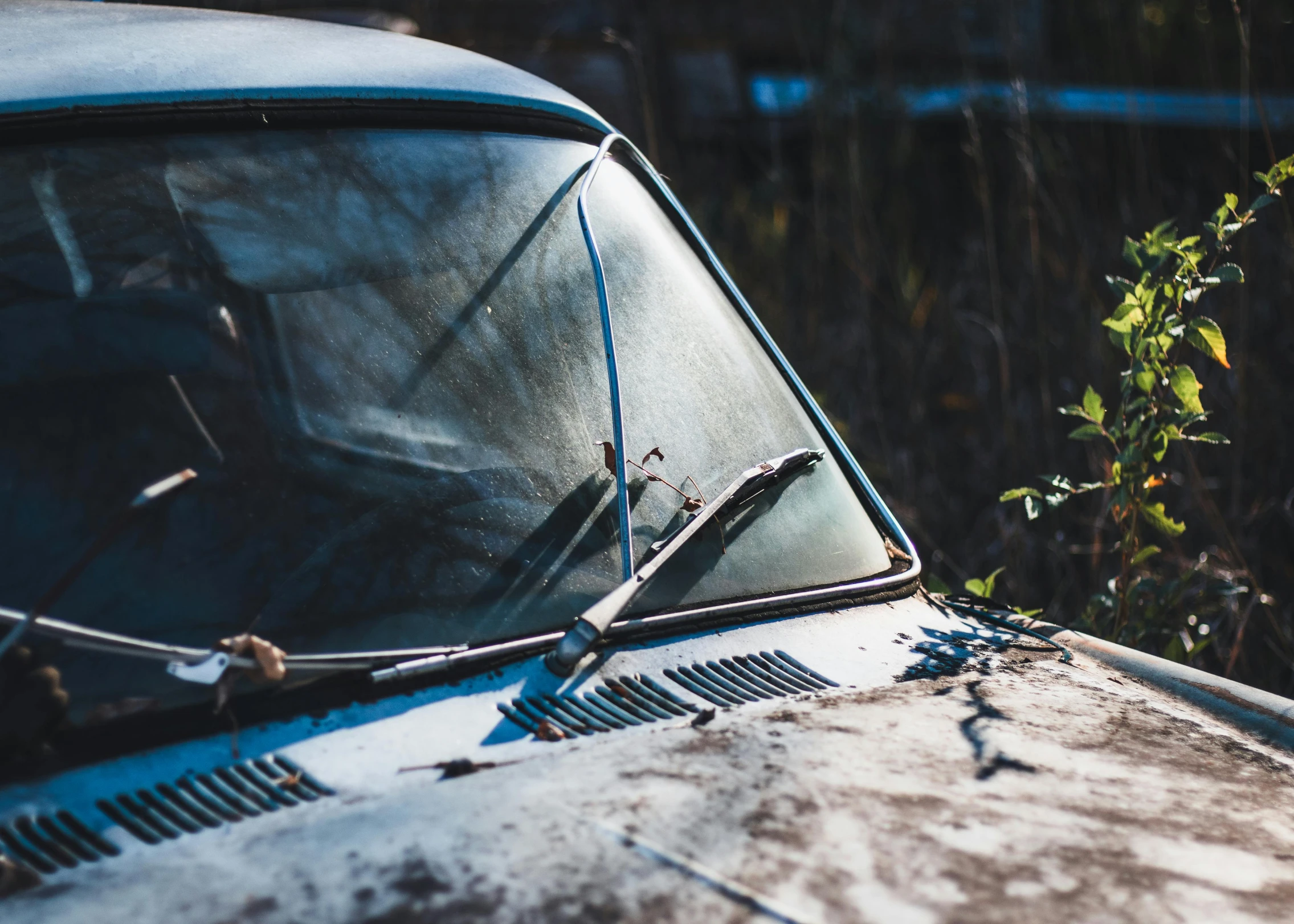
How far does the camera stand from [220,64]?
5.25ft

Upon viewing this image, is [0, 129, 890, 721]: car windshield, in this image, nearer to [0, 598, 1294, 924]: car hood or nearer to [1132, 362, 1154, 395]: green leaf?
[0, 598, 1294, 924]: car hood

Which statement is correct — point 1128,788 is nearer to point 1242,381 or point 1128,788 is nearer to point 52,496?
point 52,496

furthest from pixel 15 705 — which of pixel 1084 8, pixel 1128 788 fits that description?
pixel 1084 8

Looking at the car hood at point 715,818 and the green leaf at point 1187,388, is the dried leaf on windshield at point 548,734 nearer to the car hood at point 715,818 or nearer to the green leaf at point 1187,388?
the car hood at point 715,818

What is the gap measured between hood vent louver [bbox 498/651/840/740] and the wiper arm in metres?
0.05

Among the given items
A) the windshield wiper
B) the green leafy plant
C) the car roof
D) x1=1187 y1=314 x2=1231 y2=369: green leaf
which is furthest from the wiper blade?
x1=1187 y1=314 x2=1231 y2=369: green leaf

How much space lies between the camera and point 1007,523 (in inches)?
139

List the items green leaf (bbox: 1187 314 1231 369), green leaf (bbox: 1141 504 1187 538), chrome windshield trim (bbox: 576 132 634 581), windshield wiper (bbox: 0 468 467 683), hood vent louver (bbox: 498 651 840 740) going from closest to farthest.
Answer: windshield wiper (bbox: 0 468 467 683) → hood vent louver (bbox: 498 651 840 740) → chrome windshield trim (bbox: 576 132 634 581) → green leaf (bbox: 1187 314 1231 369) → green leaf (bbox: 1141 504 1187 538)

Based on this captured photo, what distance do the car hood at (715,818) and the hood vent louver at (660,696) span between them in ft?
0.05

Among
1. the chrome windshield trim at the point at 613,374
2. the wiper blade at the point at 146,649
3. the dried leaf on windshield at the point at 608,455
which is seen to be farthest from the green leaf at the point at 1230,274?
the wiper blade at the point at 146,649

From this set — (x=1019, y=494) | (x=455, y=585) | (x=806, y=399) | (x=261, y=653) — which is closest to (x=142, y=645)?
(x=261, y=653)

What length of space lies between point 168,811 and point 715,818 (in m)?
0.49

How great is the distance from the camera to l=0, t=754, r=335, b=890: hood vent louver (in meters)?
0.98

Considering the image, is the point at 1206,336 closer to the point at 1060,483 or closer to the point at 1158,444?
the point at 1158,444
